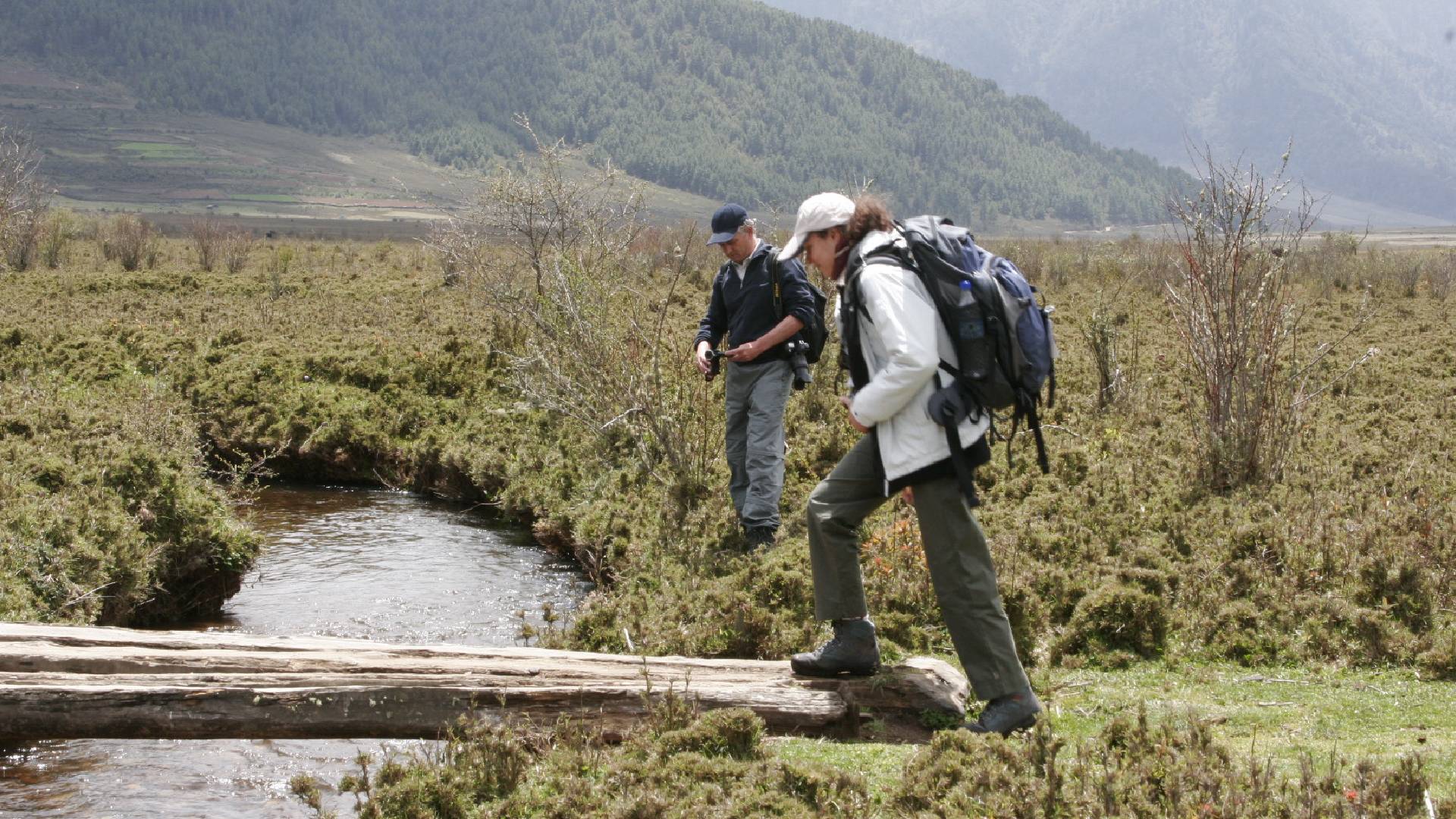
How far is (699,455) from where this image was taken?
10.4m

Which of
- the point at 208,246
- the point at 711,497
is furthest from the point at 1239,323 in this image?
the point at 208,246

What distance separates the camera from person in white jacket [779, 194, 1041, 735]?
461 cm

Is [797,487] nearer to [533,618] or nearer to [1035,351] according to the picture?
[533,618]

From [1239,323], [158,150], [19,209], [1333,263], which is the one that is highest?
[158,150]

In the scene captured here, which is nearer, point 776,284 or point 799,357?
point 776,284

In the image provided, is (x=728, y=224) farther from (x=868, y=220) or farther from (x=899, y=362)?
Result: (x=899, y=362)

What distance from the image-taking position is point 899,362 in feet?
14.9

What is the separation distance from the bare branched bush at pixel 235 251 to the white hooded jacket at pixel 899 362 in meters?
27.2

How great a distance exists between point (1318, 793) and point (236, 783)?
4.68m

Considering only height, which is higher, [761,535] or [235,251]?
[235,251]

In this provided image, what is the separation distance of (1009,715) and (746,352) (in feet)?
11.2

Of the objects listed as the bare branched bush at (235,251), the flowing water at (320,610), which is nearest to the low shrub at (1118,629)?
the flowing water at (320,610)

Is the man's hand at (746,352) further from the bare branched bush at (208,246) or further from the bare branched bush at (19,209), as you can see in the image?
the bare branched bush at (208,246)

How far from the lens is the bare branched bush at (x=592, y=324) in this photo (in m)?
10.4
